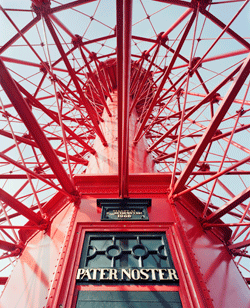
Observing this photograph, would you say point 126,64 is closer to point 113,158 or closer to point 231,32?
point 231,32

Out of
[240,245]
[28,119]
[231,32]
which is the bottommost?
[240,245]

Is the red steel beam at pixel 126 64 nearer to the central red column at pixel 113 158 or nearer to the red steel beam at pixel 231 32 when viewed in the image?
the central red column at pixel 113 158

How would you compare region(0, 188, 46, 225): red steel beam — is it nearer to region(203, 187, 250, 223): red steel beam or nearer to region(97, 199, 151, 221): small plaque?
region(97, 199, 151, 221): small plaque

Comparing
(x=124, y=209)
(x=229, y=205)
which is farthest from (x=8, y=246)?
(x=229, y=205)

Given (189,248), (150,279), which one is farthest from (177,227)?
(150,279)

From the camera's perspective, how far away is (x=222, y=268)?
17.8 feet

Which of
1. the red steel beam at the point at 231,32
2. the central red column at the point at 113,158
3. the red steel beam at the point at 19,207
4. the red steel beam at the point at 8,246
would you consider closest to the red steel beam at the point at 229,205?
the central red column at the point at 113,158

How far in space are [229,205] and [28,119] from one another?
535cm

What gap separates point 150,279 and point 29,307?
2.44 m

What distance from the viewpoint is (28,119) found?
14.8 ft

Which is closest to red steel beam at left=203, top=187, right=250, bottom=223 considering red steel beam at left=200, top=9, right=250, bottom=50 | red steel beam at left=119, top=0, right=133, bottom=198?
red steel beam at left=119, top=0, right=133, bottom=198

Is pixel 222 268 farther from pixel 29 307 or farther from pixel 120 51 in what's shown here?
pixel 120 51

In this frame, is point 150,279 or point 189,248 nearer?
point 150,279

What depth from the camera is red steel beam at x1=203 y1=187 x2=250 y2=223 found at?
17.2 ft
